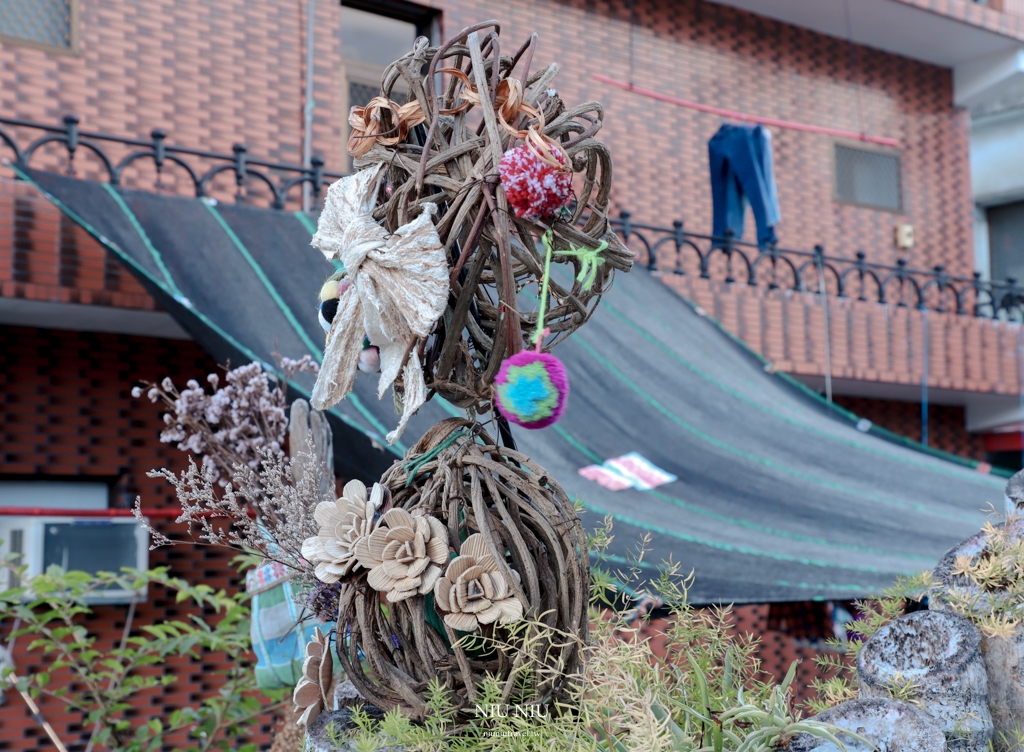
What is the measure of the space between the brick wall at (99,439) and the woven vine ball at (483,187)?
4525 mm

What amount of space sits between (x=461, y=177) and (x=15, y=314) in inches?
174

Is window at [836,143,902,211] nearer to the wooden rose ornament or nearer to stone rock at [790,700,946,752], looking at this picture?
the wooden rose ornament

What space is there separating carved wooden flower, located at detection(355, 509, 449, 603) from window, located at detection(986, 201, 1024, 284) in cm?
1172

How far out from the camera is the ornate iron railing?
473 cm

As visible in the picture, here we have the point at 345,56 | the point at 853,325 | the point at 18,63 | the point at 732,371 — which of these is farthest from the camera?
the point at 853,325

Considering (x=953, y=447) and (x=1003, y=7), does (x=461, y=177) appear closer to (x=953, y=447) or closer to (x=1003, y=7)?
(x=953, y=447)

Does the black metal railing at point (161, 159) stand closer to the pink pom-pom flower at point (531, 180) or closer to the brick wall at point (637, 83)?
the brick wall at point (637, 83)

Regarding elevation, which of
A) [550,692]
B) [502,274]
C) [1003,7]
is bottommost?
[550,692]

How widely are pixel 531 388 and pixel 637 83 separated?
7097mm

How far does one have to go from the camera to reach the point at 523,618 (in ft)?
3.73

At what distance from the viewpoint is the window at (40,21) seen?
538 centimetres

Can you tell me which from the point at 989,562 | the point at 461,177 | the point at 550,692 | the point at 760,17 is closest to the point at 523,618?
the point at 550,692

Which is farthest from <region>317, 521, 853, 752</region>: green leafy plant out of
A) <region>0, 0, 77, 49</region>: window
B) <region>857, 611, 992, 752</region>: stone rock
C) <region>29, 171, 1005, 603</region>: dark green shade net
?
<region>0, 0, 77, 49</region>: window

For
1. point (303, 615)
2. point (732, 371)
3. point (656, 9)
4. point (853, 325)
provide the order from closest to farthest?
point (303, 615) < point (732, 371) < point (853, 325) < point (656, 9)
